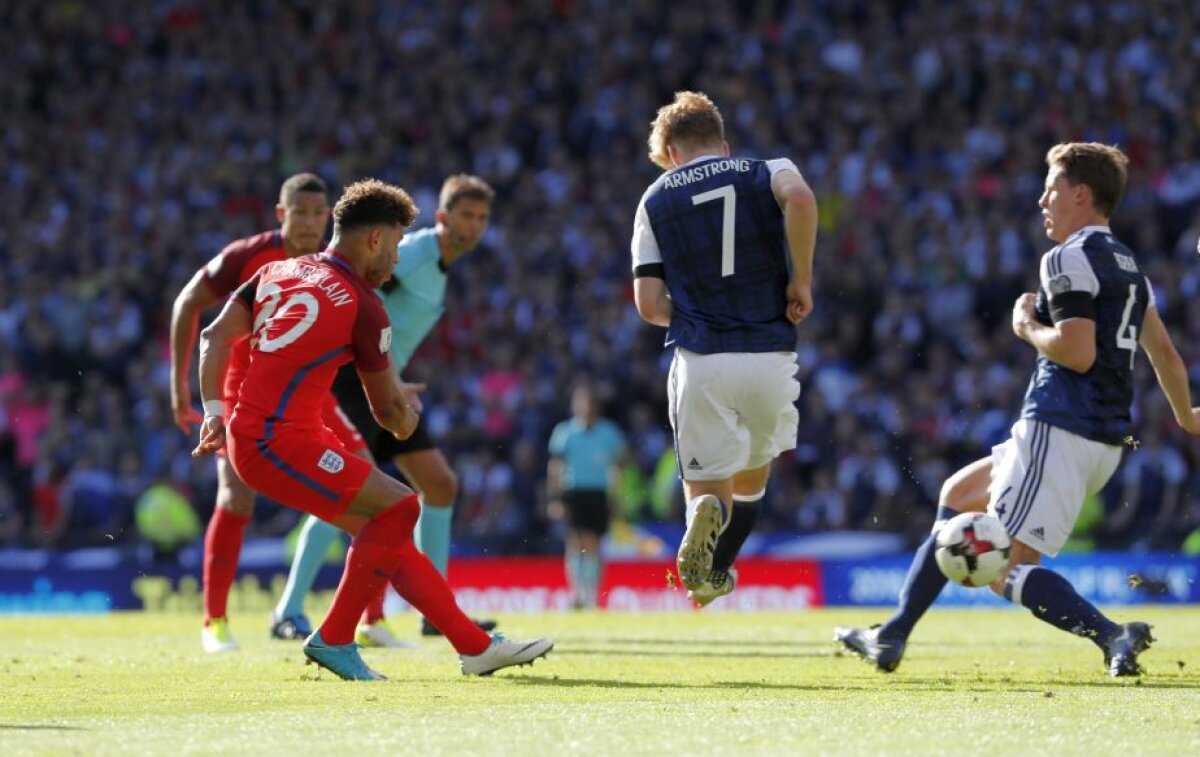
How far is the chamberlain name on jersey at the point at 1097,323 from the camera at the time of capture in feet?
24.3

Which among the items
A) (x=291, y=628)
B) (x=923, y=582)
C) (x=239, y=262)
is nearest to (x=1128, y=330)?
(x=923, y=582)

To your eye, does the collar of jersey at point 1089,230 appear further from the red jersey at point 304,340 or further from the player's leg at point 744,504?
the red jersey at point 304,340

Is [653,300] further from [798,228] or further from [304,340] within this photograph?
[304,340]

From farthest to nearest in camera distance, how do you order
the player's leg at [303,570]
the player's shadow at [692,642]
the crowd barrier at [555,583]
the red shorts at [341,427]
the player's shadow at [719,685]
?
the crowd barrier at [555,583] < the player's leg at [303,570] < the player's shadow at [692,642] < the red shorts at [341,427] < the player's shadow at [719,685]

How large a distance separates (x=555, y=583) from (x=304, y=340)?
34.9 ft

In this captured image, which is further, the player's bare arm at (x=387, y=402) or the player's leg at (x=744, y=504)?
the player's leg at (x=744, y=504)

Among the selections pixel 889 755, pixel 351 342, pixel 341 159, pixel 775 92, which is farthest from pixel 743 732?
pixel 341 159

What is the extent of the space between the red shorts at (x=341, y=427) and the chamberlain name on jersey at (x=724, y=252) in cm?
241

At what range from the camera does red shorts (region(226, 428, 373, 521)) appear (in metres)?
7.21

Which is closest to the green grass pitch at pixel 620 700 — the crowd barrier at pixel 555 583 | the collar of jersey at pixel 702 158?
the collar of jersey at pixel 702 158

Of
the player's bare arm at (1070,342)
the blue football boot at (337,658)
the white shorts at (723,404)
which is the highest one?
the player's bare arm at (1070,342)

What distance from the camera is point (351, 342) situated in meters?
7.18

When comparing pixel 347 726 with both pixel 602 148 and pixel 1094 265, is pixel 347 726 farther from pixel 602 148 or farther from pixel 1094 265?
pixel 602 148

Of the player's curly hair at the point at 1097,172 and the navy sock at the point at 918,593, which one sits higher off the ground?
the player's curly hair at the point at 1097,172
